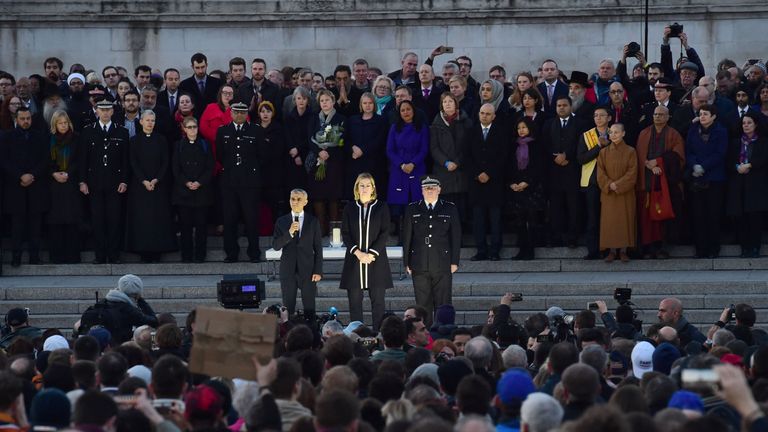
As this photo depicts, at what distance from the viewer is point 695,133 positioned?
21031mm

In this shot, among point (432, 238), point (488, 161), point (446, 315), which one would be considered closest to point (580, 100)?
point (488, 161)

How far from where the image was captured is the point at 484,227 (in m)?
21.8

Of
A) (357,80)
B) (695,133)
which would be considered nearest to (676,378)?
(695,133)

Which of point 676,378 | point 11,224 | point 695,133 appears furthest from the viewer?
point 11,224

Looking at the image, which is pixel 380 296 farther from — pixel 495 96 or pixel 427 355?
pixel 427 355

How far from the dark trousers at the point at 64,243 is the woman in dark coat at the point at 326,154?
312 cm

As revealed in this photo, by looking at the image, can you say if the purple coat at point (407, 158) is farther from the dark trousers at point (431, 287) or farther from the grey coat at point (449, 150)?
the dark trousers at point (431, 287)

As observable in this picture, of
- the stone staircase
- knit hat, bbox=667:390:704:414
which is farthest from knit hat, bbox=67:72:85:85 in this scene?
knit hat, bbox=667:390:704:414

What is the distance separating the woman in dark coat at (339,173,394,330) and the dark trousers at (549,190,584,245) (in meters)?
3.06

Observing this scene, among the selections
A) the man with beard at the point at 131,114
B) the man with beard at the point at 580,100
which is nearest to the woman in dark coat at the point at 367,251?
the man with beard at the point at 580,100

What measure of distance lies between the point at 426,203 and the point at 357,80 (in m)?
4.12

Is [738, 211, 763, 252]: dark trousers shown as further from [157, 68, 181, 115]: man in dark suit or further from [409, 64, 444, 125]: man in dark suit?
[157, 68, 181, 115]: man in dark suit

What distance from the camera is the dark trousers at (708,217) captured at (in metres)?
21.2

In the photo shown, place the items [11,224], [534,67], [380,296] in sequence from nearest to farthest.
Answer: [380,296] < [11,224] < [534,67]
